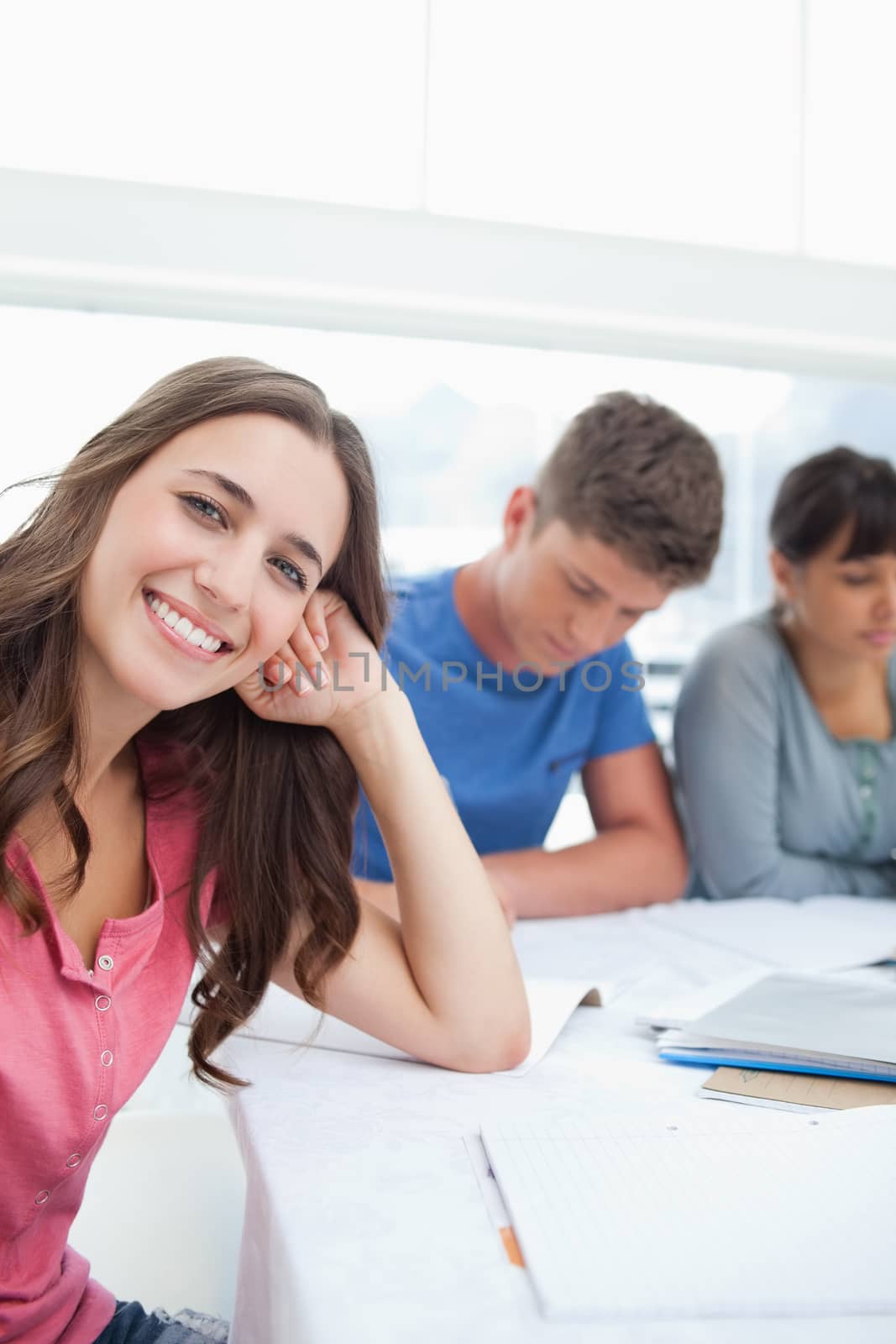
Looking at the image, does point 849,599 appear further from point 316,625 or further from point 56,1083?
point 56,1083

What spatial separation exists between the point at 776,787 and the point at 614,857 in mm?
369

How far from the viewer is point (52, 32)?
6.31ft

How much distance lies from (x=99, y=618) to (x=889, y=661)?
5.08 ft

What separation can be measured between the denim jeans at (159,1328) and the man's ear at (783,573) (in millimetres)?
1480

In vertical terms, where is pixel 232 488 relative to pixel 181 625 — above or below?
above

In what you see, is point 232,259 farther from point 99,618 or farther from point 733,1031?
point 733,1031

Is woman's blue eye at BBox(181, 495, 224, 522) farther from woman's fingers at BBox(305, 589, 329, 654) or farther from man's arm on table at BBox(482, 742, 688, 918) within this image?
man's arm on table at BBox(482, 742, 688, 918)

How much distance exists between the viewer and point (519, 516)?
5.73 feet

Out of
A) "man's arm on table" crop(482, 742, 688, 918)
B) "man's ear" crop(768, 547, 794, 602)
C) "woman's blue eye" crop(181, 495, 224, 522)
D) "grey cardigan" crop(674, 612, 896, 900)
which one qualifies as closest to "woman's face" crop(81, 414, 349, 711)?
"woman's blue eye" crop(181, 495, 224, 522)

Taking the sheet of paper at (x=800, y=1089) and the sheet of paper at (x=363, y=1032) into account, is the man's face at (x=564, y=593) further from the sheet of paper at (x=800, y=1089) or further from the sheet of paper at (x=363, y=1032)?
the sheet of paper at (x=800, y=1089)

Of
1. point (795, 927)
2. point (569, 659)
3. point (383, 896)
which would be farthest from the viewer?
point (569, 659)

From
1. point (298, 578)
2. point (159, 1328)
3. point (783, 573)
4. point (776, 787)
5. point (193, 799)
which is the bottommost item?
point (159, 1328)

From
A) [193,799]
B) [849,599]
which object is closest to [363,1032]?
[193,799]

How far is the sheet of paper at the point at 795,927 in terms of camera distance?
4.47ft
